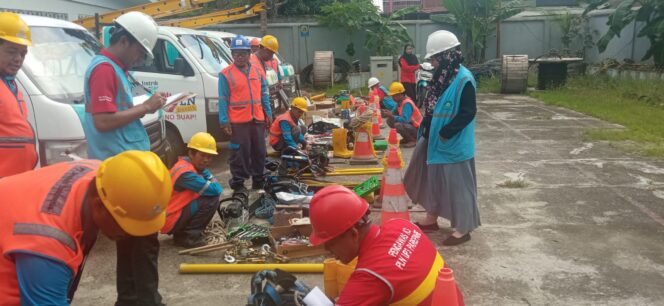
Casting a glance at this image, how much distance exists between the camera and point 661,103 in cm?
1325

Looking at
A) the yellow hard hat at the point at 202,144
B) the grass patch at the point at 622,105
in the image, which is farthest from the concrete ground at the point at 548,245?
the grass patch at the point at 622,105

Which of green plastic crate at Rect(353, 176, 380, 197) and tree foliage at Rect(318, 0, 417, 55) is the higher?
tree foliage at Rect(318, 0, 417, 55)

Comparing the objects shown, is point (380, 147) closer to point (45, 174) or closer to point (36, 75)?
point (36, 75)

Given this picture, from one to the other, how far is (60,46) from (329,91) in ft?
47.5

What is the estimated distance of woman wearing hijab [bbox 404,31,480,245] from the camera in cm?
469

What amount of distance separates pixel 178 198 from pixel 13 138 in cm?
156

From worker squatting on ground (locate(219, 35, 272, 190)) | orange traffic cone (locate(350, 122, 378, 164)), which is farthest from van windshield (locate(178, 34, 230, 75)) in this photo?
orange traffic cone (locate(350, 122, 378, 164))

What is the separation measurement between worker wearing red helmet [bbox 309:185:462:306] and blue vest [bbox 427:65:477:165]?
7.89 ft

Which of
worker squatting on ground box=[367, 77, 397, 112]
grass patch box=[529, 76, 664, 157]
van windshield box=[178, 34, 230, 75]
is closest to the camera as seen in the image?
van windshield box=[178, 34, 230, 75]

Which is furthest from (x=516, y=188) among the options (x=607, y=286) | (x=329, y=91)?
(x=329, y=91)

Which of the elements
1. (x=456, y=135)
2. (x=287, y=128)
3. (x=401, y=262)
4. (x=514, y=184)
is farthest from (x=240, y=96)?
(x=401, y=262)

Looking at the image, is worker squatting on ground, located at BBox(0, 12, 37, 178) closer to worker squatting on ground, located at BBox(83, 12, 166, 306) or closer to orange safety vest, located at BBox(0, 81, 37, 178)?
orange safety vest, located at BBox(0, 81, 37, 178)

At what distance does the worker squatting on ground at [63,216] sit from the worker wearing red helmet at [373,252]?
67 cm

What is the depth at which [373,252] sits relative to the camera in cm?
234
